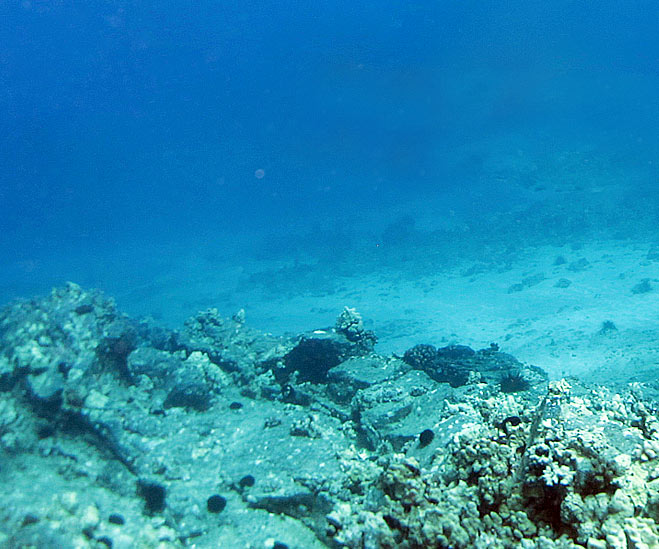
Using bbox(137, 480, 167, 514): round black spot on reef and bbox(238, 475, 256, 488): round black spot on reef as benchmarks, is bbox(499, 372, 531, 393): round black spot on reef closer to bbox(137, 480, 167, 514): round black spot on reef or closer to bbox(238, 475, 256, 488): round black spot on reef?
bbox(238, 475, 256, 488): round black spot on reef

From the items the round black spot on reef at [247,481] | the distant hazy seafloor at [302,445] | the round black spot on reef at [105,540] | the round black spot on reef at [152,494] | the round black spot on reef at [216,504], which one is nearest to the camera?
the distant hazy seafloor at [302,445]

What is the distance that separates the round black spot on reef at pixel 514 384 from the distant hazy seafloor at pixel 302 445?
0.15 ft

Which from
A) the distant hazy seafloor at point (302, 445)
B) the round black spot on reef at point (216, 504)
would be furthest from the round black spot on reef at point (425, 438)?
the round black spot on reef at point (216, 504)

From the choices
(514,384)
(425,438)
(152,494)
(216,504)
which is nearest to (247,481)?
(216,504)

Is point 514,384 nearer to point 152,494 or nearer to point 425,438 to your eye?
point 425,438

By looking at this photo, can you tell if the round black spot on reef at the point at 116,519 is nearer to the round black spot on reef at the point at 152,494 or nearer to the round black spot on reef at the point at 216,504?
the round black spot on reef at the point at 152,494

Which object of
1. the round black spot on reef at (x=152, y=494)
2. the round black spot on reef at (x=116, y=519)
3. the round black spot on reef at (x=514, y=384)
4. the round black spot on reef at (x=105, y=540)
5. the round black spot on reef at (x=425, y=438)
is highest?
the round black spot on reef at (x=514, y=384)

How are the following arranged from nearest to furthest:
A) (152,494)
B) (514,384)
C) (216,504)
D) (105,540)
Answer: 1. (105,540)
2. (216,504)
3. (152,494)
4. (514,384)

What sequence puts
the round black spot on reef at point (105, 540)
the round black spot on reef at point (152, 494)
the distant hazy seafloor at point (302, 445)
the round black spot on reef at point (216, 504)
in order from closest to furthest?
1. the distant hazy seafloor at point (302, 445)
2. the round black spot on reef at point (105, 540)
3. the round black spot on reef at point (216, 504)
4. the round black spot on reef at point (152, 494)

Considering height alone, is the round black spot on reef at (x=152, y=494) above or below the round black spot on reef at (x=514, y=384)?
below

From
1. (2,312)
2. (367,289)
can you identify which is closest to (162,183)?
(367,289)

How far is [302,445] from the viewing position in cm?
828

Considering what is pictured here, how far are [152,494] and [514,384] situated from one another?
7.69 metres

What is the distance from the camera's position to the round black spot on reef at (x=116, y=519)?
6.98 meters
